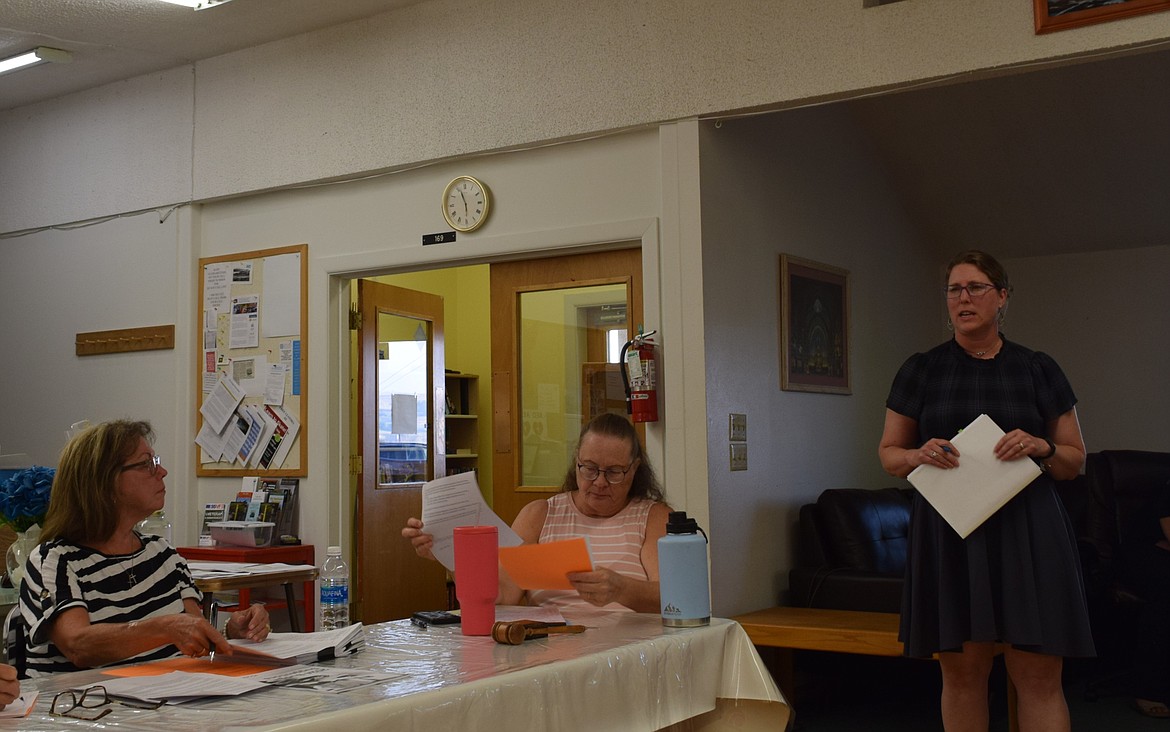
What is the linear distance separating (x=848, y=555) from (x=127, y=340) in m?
3.81

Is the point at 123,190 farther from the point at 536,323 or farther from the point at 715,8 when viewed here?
the point at 715,8

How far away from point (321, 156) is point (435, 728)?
13.3 feet

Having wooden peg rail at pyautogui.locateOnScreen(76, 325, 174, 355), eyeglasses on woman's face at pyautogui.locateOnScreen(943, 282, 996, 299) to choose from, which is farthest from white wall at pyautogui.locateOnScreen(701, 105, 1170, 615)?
wooden peg rail at pyautogui.locateOnScreen(76, 325, 174, 355)

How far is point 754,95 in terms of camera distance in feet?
14.0

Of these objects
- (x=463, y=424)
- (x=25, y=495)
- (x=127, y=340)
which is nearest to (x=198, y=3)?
(x=127, y=340)

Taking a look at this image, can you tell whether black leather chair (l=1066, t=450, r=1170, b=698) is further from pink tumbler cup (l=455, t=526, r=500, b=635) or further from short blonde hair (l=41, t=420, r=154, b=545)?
short blonde hair (l=41, t=420, r=154, b=545)

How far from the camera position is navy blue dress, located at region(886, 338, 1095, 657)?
279 centimetres

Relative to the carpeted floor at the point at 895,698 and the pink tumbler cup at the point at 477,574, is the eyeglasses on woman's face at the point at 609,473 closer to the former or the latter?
the pink tumbler cup at the point at 477,574

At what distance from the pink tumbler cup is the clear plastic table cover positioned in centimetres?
5

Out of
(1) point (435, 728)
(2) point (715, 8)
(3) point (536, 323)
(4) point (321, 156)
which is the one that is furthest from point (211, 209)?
(1) point (435, 728)

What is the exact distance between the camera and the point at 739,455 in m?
4.55

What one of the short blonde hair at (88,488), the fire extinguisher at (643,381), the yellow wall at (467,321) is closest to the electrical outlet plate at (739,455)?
the fire extinguisher at (643,381)

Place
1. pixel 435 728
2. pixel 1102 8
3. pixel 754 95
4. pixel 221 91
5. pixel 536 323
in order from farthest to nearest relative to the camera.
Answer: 1. pixel 221 91
2. pixel 536 323
3. pixel 754 95
4. pixel 1102 8
5. pixel 435 728

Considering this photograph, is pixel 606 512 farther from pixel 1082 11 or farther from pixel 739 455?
pixel 1082 11
